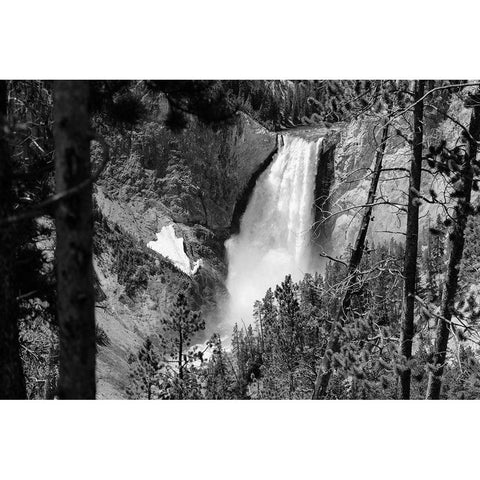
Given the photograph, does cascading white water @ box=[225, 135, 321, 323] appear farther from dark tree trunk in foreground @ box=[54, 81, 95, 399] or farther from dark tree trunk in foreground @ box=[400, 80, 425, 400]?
dark tree trunk in foreground @ box=[54, 81, 95, 399]

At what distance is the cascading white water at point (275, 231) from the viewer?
4.57 meters

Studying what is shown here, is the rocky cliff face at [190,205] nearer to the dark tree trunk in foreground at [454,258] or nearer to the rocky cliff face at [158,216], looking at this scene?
the rocky cliff face at [158,216]

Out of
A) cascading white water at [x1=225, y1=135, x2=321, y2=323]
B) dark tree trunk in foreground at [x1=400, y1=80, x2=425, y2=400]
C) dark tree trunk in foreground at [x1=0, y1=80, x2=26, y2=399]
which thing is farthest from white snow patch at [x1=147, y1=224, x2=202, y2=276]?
dark tree trunk in foreground at [x1=0, y1=80, x2=26, y2=399]

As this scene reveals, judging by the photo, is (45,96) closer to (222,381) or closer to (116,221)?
(116,221)

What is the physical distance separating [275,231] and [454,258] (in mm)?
1438

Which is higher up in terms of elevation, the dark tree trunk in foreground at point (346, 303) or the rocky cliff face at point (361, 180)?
the rocky cliff face at point (361, 180)

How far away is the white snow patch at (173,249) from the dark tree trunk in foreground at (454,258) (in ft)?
5.89

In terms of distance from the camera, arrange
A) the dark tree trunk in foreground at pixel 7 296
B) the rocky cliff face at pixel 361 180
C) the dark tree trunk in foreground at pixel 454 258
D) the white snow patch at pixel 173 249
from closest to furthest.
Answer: the dark tree trunk in foreground at pixel 7 296
the dark tree trunk in foreground at pixel 454 258
the rocky cliff face at pixel 361 180
the white snow patch at pixel 173 249

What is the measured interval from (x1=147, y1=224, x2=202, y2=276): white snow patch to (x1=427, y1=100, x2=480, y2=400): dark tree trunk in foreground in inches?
70.7

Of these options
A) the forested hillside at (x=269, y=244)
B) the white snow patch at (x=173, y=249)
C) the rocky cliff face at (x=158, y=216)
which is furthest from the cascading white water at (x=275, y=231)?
the white snow patch at (x=173, y=249)

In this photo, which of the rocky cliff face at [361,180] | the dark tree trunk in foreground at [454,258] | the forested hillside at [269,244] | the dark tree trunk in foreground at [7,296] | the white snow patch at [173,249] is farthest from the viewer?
the white snow patch at [173,249]

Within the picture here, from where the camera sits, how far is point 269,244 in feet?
15.4

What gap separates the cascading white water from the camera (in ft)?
15.0
